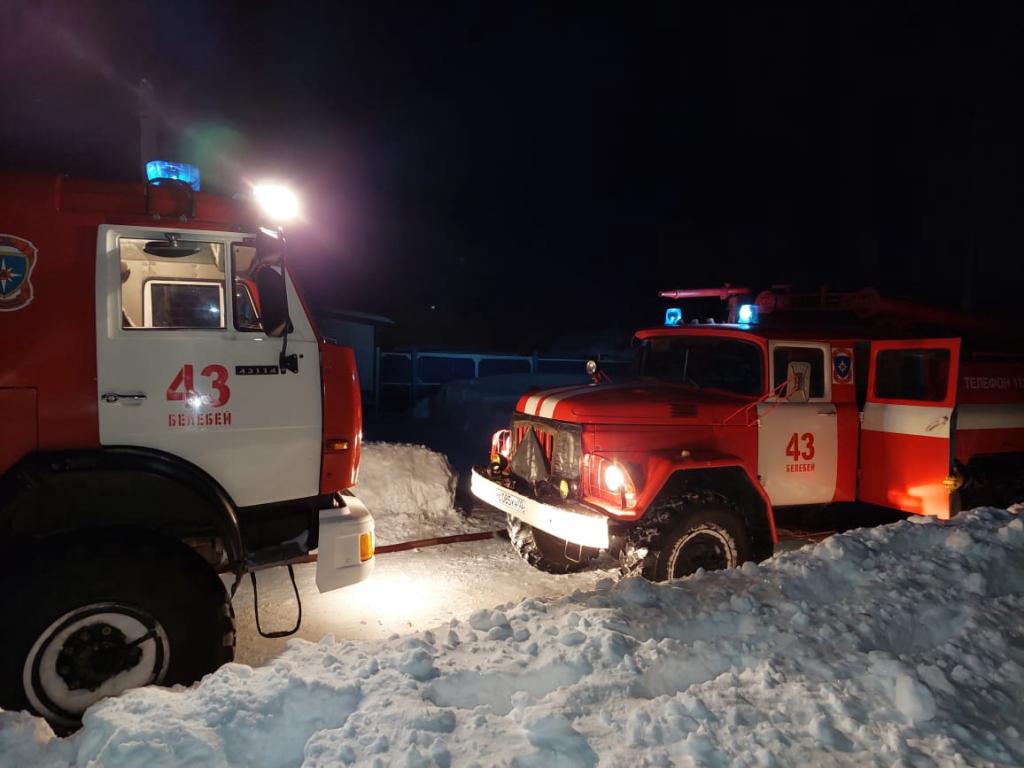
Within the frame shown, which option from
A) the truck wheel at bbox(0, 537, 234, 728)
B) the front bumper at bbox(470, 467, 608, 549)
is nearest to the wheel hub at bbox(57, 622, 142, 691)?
the truck wheel at bbox(0, 537, 234, 728)

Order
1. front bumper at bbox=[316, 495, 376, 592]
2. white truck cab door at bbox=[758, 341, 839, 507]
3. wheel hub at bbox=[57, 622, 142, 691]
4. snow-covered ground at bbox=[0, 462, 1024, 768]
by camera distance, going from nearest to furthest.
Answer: snow-covered ground at bbox=[0, 462, 1024, 768], wheel hub at bbox=[57, 622, 142, 691], front bumper at bbox=[316, 495, 376, 592], white truck cab door at bbox=[758, 341, 839, 507]

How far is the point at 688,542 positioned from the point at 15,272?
4611 mm

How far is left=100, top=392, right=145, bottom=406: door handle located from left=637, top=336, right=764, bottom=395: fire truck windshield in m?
4.38

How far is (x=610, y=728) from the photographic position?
2.76m

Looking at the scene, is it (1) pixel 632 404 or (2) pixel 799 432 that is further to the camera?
(2) pixel 799 432

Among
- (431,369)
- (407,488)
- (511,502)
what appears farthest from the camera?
(431,369)

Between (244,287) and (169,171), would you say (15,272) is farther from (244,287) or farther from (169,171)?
(244,287)

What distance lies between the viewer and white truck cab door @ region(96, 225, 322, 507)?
367 centimetres

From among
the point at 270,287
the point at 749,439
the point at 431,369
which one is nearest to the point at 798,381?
the point at 749,439

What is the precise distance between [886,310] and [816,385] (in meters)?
1.50

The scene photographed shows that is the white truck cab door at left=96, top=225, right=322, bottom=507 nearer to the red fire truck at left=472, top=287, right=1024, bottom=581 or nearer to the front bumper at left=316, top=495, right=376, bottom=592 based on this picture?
the front bumper at left=316, top=495, right=376, bottom=592

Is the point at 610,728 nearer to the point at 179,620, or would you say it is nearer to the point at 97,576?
the point at 179,620

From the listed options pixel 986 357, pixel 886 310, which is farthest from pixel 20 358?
pixel 986 357

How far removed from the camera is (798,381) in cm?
582
